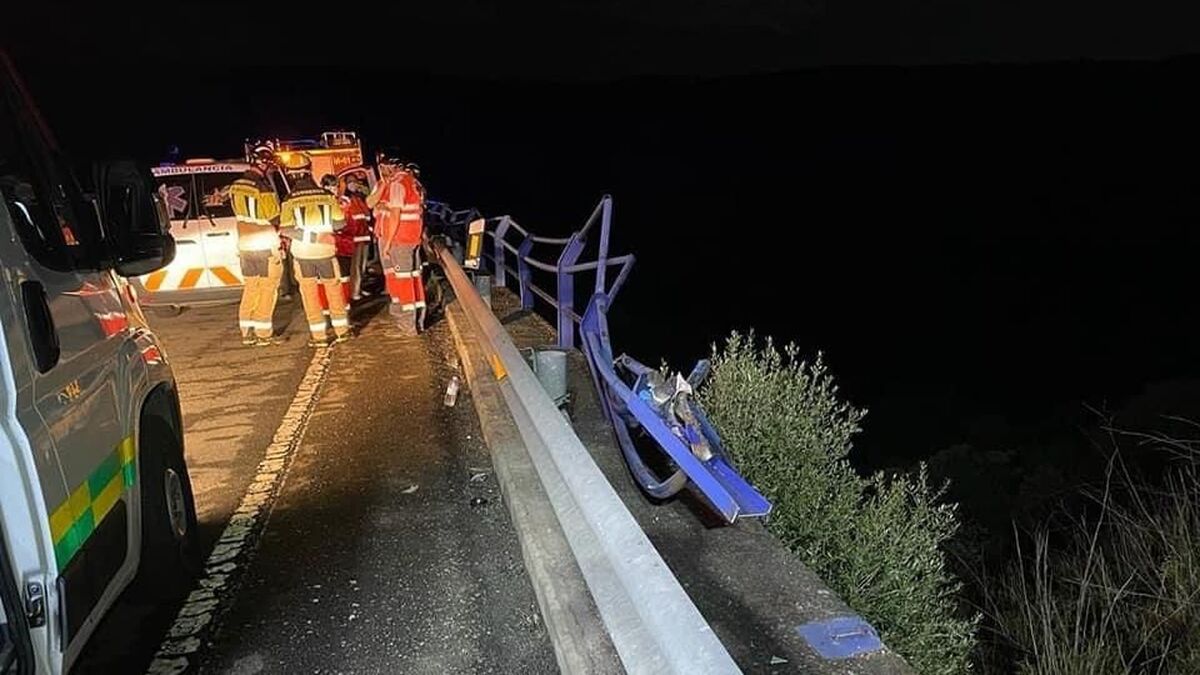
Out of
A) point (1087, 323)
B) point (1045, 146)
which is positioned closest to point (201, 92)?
point (1045, 146)

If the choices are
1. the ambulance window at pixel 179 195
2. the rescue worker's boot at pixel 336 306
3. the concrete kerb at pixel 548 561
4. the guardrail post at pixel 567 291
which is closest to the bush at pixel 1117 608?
the concrete kerb at pixel 548 561

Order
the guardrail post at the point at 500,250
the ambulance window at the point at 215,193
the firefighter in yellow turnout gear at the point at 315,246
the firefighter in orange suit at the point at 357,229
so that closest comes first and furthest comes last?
1. the firefighter in yellow turnout gear at the point at 315,246
2. the ambulance window at the point at 215,193
3. the guardrail post at the point at 500,250
4. the firefighter in orange suit at the point at 357,229

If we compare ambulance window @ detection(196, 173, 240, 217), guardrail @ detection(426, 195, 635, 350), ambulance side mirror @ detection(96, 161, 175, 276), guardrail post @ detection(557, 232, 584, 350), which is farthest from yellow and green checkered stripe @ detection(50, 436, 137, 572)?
ambulance window @ detection(196, 173, 240, 217)

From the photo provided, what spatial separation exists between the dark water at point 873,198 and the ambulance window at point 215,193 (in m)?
3.22

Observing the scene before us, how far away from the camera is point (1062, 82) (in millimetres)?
118750

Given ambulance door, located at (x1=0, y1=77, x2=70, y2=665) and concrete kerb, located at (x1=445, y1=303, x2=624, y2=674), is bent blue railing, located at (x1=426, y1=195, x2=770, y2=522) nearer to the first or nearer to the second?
concrete kerb, located at (x1=445, y1=303, x2=624, y2=674)

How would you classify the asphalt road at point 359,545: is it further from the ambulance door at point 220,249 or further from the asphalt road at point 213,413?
the ambulance door at point 220,249

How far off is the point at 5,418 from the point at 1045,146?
112m

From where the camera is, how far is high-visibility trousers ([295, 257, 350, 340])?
8125 mm

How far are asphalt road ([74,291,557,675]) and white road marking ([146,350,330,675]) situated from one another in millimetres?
50

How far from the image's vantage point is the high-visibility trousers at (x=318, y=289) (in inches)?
320

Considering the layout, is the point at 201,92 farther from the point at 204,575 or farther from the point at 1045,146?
the point at 204,575

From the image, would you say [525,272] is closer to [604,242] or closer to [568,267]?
[568,267]

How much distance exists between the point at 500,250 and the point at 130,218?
288 inches
